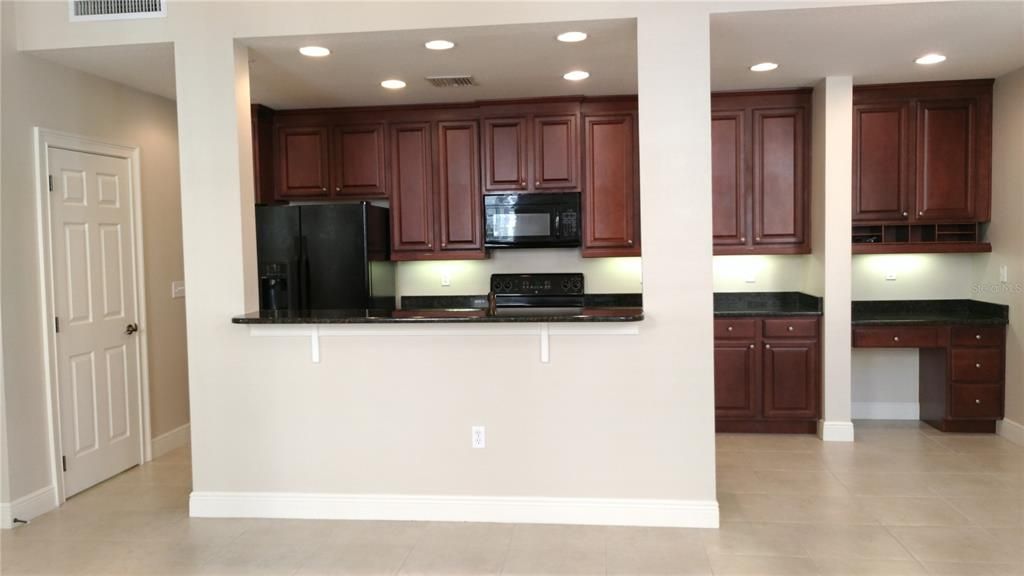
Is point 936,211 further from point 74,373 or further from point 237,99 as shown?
point 74,373

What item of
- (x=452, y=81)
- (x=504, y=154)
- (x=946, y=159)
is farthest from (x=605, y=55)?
(x=946, y=159)

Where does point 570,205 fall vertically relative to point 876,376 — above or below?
above

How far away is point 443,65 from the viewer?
4.23 meters

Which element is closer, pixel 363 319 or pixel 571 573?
pixel 571 573

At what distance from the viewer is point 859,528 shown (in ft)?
11.1

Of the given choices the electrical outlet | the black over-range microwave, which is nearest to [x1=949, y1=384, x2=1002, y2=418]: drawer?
the black over-range microwave

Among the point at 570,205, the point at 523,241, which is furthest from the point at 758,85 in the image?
the point at 523,241

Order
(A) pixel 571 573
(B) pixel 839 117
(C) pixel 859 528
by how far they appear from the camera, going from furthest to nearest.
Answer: (B) pixel 839 117 → (C) pixel 859 528 → (A) pixel 571 573

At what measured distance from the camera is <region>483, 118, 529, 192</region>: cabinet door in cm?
534

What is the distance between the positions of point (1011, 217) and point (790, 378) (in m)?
1.73

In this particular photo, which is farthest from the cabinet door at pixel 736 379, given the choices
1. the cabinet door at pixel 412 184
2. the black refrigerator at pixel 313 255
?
the black refrigerator at pixel 313 255

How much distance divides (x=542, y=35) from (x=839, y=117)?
7.57 feet

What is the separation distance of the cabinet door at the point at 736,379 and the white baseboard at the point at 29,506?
4.01 m

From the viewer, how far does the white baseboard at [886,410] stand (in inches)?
213
